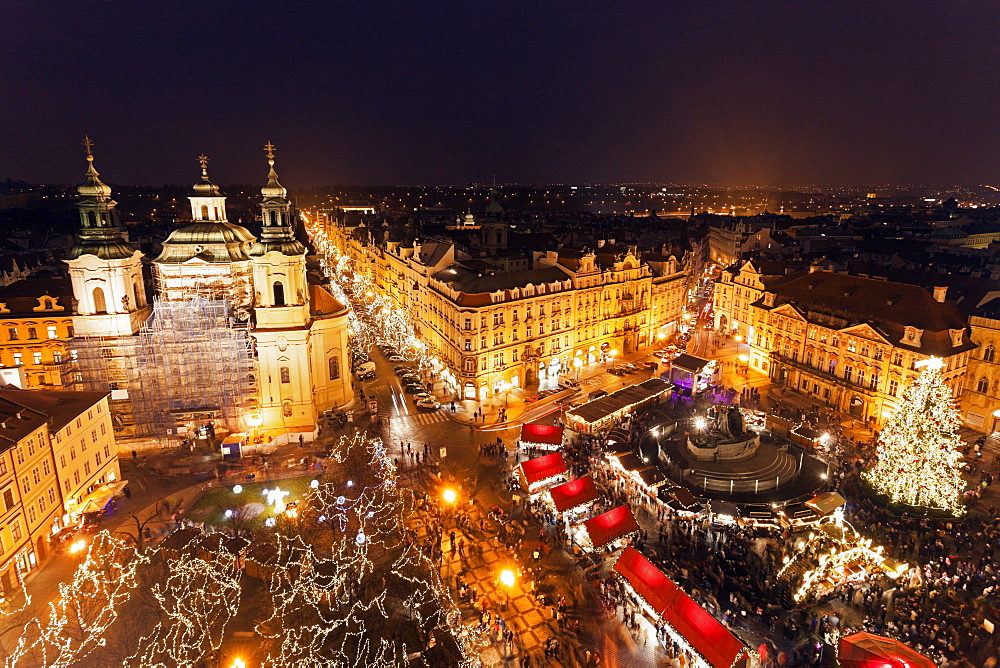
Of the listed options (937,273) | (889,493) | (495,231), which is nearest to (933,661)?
(889,493)

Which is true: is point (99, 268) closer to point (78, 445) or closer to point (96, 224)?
point (96, 224)

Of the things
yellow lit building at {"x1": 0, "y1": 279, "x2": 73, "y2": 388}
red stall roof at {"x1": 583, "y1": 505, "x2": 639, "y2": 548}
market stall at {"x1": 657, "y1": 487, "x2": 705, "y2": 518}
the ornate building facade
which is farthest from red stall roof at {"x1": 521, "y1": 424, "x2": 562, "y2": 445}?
yellow lit building at {"x1": 0, "y1": 279, "x2": 73, "y2": 388}

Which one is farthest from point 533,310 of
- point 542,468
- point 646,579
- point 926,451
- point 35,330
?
point 35,330

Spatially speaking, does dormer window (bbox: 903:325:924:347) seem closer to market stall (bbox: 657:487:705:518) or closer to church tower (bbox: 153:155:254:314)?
market stall (bbox: 657:487:705:518)

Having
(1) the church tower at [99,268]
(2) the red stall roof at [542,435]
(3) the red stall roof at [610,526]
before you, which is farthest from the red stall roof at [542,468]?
(1) the church tower at [99,268]

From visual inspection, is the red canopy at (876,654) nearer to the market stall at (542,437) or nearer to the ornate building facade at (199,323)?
the market stall at (542,437)

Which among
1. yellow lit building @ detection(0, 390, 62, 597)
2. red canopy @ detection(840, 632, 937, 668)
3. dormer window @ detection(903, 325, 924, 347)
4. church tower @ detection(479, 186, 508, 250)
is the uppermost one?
church tower @ detection(479, 186, 508, 250)

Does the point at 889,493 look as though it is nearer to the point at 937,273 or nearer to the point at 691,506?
the point at 691,506
